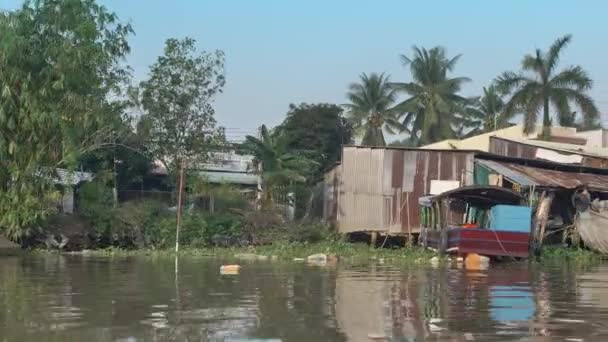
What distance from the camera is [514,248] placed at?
2270 cm

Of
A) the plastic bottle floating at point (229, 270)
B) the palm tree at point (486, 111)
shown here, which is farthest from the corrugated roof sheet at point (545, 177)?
the palm tree at point (486, 111)

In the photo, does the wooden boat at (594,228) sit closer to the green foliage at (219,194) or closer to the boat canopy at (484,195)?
the boat canopy at (484,195)

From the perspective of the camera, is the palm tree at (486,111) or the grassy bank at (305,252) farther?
the palm tree at (486,111)

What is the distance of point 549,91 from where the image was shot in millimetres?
43781

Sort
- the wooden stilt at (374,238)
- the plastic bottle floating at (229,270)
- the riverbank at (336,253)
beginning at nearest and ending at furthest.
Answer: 1. the plastic bottle floating at (229,270)
2. the riverbank at (336,253)
3. the wooden stilt at (374,238)

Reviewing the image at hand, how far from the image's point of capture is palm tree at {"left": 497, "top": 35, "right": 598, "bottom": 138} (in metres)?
43.2

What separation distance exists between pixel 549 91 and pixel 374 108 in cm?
1176

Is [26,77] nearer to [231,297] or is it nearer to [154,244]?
[154,244]

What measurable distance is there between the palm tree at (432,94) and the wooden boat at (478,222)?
2194 centimetres

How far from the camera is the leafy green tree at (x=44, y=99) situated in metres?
25.4

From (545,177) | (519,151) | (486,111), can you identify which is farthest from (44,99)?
(486,111)

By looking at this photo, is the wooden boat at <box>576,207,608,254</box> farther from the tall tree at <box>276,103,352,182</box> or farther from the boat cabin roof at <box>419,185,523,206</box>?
the tall tree at <box>276,103,352,182</box>

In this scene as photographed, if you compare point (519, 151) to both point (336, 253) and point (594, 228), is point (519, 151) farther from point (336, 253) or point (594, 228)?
point (336, 253)

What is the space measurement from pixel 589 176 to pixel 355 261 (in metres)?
10.4
